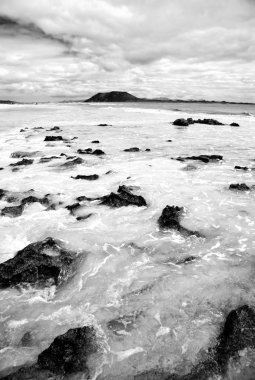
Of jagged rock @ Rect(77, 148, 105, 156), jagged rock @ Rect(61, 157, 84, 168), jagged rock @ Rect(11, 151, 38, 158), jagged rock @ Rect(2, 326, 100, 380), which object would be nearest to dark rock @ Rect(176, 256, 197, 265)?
jagged rock @ Rect(2, 326, 100, 380)

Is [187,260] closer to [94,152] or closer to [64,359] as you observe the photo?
[64,359]

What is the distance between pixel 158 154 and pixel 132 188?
6.44 m

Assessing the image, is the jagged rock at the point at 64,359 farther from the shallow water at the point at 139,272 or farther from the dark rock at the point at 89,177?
the dark rock at the point at 89,177

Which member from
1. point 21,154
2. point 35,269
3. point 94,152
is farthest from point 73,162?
point 35,269

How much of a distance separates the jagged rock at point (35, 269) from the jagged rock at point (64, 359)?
159 centimetres

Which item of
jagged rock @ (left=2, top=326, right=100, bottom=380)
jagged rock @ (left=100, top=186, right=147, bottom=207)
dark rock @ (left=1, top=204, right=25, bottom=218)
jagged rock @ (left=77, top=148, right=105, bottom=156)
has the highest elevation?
jagged rock @ (left=77, top=148, right=105, bottom=156)

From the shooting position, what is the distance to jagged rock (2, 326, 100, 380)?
388cm

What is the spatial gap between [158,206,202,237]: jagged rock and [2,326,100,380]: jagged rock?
12.3 ft

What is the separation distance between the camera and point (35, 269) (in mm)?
5762

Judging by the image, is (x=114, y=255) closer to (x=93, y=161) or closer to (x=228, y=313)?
(x=228, y=313)

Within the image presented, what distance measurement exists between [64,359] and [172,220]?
14.5 feet

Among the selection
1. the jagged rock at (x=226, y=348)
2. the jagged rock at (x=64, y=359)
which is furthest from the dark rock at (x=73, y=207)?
the jagged rock at (x=226, y=348)

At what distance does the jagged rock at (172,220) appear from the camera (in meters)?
7.43

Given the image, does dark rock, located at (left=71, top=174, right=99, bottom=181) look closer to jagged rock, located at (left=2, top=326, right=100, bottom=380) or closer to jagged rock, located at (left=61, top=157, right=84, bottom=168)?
jagged rock, located at (left=61, top=157, right=84, bottom=168)
